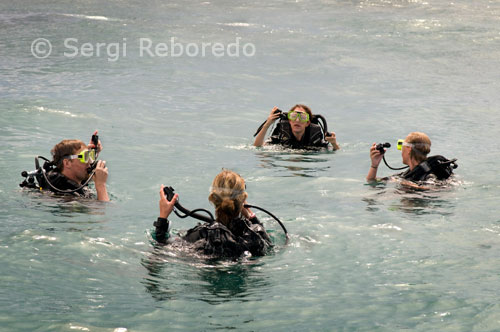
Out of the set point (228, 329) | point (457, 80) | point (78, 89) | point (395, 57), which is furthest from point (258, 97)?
point (228, 329)

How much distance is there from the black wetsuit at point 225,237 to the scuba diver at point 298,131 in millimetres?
5248

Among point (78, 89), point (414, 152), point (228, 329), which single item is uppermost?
point (78, 89)

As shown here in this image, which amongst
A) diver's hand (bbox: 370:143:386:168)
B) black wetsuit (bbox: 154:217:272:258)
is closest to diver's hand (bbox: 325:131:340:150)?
diver's hand (bbox: 370:143:386:168)

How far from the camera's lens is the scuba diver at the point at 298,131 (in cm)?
1118

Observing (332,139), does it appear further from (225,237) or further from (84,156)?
(225,237)

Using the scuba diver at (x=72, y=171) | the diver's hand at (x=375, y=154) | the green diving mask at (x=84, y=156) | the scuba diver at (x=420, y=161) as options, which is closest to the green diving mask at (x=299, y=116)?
the diver's hand at (x=375, y=154)

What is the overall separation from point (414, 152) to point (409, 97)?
338 inches

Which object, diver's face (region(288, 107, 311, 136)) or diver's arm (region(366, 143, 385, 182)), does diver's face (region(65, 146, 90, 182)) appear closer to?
Answer: diver's arm (region(366, 143, 385, 182))

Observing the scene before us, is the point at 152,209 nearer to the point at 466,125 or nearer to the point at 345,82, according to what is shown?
the point at 466,125

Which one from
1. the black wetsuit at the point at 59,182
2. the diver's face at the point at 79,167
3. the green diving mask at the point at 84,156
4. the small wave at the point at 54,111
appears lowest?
the black wetsuit at the point at 59,182

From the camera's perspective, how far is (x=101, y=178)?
761cm

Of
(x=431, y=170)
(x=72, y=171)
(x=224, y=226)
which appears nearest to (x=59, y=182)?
(x=72, y=171)

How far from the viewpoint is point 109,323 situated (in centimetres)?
491

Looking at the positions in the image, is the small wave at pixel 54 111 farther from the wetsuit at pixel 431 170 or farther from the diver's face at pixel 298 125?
the wetsuit at pixel 431 170
